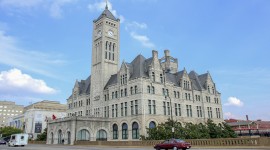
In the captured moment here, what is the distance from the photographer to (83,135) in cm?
5731

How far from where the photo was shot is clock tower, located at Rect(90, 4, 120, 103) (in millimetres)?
67812

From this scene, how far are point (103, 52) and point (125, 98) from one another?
16.3 metres

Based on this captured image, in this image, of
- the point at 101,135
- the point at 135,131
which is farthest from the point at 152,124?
the point at 101,135

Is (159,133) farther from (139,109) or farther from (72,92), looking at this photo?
(72,92)

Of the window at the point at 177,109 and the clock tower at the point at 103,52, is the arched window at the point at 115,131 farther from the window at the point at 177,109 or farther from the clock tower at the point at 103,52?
the window at the point at 177,109

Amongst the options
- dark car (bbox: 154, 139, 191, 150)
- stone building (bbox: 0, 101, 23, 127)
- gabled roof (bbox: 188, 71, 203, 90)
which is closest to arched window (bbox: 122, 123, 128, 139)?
gabled roof (bbox: 188, 71, 203, 90)

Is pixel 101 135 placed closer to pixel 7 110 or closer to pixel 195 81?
pixel 195 81

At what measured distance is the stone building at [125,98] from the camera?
55844 mm

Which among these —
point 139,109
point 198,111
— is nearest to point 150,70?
point 139,109

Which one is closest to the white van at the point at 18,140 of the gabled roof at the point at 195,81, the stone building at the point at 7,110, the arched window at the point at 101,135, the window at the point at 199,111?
the arched window at the point at 101,135

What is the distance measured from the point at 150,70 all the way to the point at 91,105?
21.1 metres

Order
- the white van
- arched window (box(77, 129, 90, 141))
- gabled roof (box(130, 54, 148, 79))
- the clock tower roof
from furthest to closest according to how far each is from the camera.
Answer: the clock tower roof < gabled roof (box(130, 54, 148, 79)) < arched window (box(77, 129, 90, 141)) < the white van

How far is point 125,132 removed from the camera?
5738cm

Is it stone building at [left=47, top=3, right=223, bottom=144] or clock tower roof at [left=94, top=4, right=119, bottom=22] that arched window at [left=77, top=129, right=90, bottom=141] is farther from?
clock tower roof at [left=94, top=4, right=119, bottom=22]
